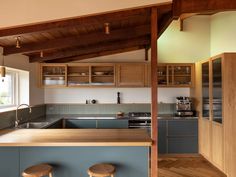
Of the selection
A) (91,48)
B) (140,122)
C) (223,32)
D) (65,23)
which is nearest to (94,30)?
(91,48)

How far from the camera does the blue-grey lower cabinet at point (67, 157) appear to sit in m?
2.57

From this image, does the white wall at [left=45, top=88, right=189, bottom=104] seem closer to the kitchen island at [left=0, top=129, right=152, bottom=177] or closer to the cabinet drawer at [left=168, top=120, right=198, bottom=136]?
the cabinet drawer at [left=168, top=120, right=198, bottom=136]

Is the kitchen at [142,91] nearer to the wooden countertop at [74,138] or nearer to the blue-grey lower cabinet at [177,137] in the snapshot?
the blue-grey lower cabinet at [177,137]

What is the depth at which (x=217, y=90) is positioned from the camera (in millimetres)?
3830

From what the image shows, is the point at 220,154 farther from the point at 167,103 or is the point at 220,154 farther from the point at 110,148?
the point at 110,148

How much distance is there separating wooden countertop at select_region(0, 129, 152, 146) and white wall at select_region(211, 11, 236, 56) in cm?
297

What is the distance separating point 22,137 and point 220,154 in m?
3.30

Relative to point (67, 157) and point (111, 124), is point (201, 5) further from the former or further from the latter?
point (111, 124)

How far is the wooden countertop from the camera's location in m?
2.38

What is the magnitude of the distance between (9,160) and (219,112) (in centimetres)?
343

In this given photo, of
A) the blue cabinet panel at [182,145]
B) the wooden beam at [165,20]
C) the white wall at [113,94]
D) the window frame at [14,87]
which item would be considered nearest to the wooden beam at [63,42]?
the wooden beam at [165,20]

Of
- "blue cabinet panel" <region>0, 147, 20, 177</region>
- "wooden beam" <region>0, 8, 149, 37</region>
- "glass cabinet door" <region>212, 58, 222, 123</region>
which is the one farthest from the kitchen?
"wooden beam" <region>0, 8, 149, 37</region>

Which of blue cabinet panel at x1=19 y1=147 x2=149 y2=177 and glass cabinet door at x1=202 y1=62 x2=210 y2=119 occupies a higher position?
glass cabinet door at x1=202 y1=62 x2=210 y2=119

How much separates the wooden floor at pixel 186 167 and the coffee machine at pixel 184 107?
986 mm
